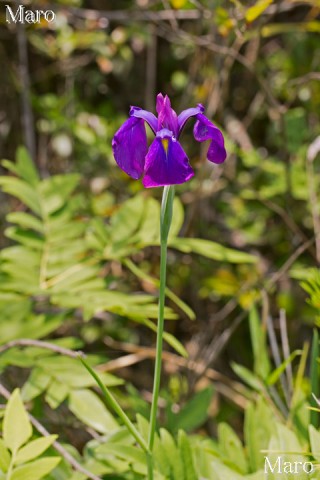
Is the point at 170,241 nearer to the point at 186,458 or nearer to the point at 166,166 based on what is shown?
the point at 186,458

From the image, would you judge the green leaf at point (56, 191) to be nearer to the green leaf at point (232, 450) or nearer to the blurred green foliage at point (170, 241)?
the blurred green foliage at point (170, 241)

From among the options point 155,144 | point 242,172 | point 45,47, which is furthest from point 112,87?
point 155,144

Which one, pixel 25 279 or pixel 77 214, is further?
pixel 77 214

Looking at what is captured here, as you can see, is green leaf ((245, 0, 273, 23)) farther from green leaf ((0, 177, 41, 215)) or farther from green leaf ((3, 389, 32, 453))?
green leaf ((3, 389, 32, 453))

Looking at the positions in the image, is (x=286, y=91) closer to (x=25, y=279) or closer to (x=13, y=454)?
(x=25, y=279)

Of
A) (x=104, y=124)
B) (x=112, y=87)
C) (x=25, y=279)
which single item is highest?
(x=112, y=87)

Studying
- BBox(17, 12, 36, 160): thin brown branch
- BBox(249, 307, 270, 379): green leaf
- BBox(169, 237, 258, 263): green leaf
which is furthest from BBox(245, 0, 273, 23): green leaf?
BBox(17, 12, 36, 160): thin brown branch
